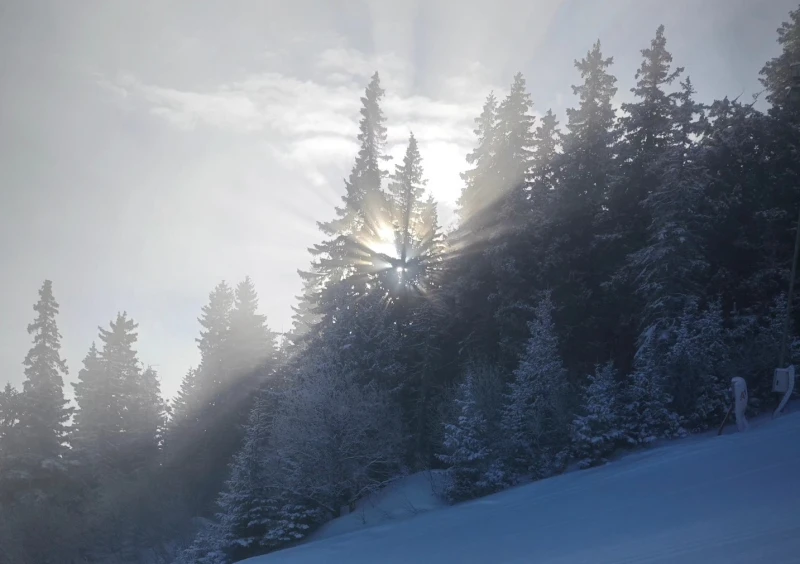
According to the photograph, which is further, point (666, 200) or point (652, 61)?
point (652, 61)

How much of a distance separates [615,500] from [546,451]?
9275 mm

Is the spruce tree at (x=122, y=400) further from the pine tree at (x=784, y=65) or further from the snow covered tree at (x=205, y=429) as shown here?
the pine tree at (x=784, y=65)

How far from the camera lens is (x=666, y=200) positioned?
26969 millimetres

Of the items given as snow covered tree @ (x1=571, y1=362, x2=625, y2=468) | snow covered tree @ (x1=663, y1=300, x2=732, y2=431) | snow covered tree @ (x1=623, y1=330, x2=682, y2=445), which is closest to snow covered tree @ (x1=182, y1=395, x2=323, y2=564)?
snow covered tree @ (x1=571, y1=362, x2=625, y2=468)

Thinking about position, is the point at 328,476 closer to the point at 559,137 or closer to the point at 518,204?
the point at 518,204

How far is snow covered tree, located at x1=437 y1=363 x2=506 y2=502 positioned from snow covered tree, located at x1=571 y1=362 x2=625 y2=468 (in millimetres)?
3050

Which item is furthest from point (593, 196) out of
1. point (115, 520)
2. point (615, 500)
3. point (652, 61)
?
point (115, 520)

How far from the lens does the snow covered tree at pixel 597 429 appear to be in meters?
22.1

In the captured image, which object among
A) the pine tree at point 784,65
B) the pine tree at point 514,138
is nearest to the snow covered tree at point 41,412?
the pine tree at point 514,138

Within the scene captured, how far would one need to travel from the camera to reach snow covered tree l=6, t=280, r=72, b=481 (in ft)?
145

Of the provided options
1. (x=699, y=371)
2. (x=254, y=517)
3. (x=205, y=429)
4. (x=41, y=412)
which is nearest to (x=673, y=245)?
(x=699, y=371)

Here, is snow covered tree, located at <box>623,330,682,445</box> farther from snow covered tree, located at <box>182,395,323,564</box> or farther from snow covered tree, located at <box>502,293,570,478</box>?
snow covered tree, located at <box>182,395,323,564</box>

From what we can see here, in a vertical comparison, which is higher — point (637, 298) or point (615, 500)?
point (637, 298)

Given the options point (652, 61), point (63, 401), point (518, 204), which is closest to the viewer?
point (652, 61)
